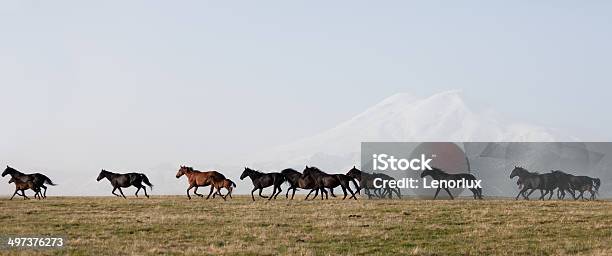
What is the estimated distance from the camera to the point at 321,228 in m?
23.1

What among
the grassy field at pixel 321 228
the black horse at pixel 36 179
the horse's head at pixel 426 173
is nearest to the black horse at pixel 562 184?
the horse's head at pixel 426 173

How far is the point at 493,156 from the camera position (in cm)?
4631

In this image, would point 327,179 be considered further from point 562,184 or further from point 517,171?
point 562,184

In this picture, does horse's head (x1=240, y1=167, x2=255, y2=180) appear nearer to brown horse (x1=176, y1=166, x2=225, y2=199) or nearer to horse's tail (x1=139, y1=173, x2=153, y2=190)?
brown horse (x1=176, y1=166, x2=225, y2=199)

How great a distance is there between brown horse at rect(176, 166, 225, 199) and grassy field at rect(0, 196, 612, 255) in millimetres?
4945

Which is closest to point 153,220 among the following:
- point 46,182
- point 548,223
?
point 548,223

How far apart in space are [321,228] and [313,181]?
44.1 feet

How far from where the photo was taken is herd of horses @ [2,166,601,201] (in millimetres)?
36500

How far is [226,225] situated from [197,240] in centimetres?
302

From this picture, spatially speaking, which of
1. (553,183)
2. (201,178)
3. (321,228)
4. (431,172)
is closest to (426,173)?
(431,172)

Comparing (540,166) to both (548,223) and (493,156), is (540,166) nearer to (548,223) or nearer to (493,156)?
(493,156)

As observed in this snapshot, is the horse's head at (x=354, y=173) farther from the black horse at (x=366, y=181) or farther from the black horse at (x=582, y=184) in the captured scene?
the black horse at (x=582, y=184)

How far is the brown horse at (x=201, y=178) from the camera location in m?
36.2

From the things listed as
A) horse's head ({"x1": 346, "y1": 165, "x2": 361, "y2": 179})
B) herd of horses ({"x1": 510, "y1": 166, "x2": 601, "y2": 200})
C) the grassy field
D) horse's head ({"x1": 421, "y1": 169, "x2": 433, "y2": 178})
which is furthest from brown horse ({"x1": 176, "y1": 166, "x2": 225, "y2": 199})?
herd of horses ({"x1": 510, "y1": 166, "x2": 601, "y2": 200})
